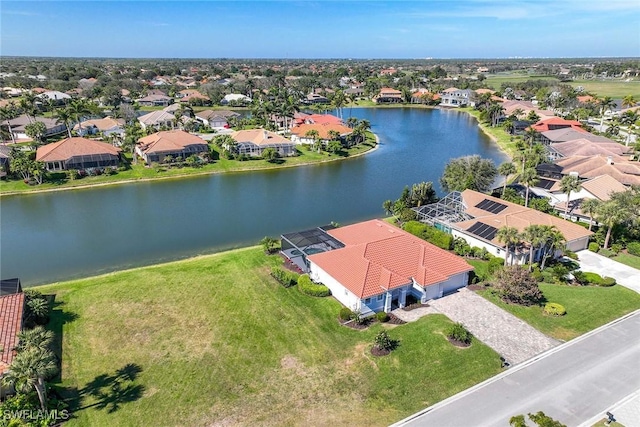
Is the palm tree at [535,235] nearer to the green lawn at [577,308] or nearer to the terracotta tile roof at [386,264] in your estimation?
the green lawn at [577,308]

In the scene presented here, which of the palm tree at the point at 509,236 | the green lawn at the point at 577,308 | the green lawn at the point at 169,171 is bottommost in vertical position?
the green lawn at the point at 577,308

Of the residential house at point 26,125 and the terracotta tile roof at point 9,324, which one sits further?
the residential house at point 26,125

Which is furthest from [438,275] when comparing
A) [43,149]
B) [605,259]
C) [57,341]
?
[43,149]

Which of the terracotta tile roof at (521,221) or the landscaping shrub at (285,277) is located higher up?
the terracotta tile roof at (521,221)

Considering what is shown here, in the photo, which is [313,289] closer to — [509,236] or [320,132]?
[509,236]

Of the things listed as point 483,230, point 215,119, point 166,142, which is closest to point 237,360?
point 483,230

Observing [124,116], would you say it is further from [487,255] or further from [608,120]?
[608,120]

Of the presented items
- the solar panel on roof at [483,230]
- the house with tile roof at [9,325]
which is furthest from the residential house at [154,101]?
the solar panel on roof at [483,230]
